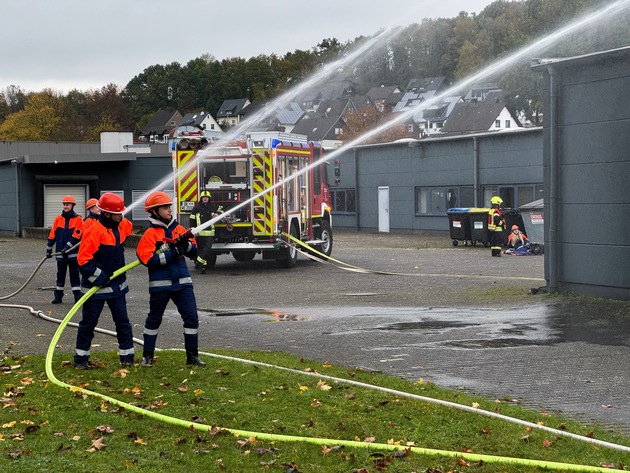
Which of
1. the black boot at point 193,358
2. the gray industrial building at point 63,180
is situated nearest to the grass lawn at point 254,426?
the black boot at point 193,358

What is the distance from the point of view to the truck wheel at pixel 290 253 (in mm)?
23922

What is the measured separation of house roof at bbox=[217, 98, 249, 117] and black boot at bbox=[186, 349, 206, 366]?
100 m

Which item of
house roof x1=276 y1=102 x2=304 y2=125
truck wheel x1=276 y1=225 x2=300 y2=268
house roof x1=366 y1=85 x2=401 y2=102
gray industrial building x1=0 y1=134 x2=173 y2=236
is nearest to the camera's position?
truck wheel x1=276 y1=225 x2=300 y2=268

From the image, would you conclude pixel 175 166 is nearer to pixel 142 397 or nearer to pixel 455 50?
pixel 142 397

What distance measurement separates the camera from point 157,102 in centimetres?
12094

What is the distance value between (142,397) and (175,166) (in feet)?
50.1

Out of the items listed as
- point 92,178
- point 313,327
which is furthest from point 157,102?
point 313,327

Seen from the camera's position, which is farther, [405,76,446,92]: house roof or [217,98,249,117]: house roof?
[217,98,249,117]: house roof

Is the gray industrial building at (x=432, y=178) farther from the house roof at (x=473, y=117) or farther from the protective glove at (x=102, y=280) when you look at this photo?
the house roof at (x=473, y=117)

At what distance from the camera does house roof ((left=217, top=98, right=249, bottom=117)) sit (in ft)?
375

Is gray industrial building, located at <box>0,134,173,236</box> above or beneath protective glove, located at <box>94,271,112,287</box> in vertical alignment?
above

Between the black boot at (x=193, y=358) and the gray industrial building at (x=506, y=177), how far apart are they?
829cm

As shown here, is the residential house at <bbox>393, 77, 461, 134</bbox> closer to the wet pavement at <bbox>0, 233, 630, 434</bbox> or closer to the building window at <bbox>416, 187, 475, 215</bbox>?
the building window at <bbox>416, 187, 475, 215</bbox>

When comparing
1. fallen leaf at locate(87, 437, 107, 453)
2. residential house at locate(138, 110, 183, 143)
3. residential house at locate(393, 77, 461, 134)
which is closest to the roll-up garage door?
fallen leaf at locate(87, 437, 107, 453)
